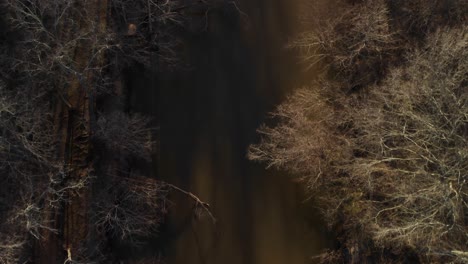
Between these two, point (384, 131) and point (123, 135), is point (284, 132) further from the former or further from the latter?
point (123, 135)

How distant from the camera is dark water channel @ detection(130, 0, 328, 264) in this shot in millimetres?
16125

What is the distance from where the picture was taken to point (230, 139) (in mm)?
16547

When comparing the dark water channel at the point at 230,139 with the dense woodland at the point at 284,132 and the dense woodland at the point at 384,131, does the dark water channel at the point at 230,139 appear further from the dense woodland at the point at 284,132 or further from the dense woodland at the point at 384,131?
the dense woodland at the point at 384,131

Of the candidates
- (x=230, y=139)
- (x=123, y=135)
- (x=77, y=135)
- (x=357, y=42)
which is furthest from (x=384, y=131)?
(x=77, y=135)

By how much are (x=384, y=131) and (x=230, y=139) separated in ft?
17.4

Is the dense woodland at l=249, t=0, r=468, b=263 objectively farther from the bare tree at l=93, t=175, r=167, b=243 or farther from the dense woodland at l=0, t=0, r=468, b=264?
the bare tree at l=93, t=175, r=167, b=243

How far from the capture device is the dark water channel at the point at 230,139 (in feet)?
52.9

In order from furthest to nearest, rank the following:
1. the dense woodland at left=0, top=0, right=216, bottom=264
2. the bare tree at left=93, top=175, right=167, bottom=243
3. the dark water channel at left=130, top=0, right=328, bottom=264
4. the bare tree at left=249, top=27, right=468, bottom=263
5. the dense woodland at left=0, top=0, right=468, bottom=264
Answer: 1. the dark water channel at left=130, top=0, right=328, bottom=264
2. the bare tree at left=93, top=175, right=167, bottom=243
3. the dense woodland at left=0, top=0, right=216, bottom=264
4. the dense woodland at left=0, top=0, right=468, bottom=264
5. the bare tree at left=249, top=27, right=468, bottom=263

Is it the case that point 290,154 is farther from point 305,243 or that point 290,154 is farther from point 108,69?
point 108,69

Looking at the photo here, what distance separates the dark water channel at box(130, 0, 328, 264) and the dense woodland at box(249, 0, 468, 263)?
0.64 m

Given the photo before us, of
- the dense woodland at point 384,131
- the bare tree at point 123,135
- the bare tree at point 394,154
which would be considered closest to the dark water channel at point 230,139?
the dense woodland at point 384,131

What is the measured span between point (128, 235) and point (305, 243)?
6093 mm

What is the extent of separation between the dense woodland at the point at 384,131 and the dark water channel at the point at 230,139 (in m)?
0.64

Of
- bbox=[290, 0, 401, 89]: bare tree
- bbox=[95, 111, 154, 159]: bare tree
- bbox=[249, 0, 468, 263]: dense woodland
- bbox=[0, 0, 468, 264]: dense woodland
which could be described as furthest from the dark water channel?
bbox=[290, 0, 401, 89]: bare tree
